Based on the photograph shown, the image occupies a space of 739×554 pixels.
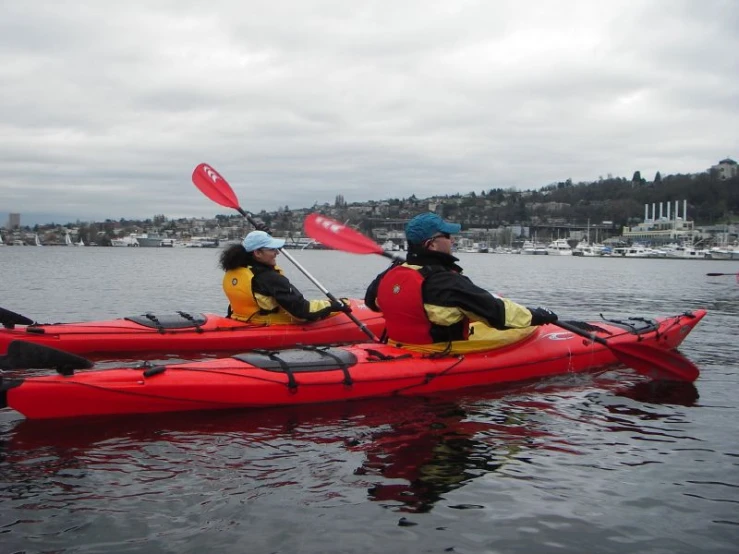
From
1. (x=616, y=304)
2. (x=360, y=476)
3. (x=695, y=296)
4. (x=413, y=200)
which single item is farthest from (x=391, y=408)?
(x=413, y=200)

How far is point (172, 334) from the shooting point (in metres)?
9.70

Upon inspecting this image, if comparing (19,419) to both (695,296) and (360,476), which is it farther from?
(695,296)

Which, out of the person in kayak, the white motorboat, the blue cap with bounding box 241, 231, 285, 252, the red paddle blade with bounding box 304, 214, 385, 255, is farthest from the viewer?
the white motorboat

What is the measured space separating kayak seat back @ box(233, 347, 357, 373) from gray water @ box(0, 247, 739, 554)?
1.45ft

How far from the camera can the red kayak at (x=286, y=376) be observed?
5.68 metres

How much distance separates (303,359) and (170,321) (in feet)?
12.6

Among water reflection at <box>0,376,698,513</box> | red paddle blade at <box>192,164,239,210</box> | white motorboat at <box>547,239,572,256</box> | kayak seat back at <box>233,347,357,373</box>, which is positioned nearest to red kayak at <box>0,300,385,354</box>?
red paddle blade at <box>192,164,239,210</box>

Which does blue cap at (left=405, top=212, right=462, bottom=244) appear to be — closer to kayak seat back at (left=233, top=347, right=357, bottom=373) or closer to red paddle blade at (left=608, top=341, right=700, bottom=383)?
kayak seat back at (left=233, top=347, right=357, bottom=373)

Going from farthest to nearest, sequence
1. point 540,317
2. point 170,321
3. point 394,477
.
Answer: point 170,321 → point 540,317 → point 394,477

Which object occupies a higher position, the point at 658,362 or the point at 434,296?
the point at 434,296

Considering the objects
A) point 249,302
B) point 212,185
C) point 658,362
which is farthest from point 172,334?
point 658,362

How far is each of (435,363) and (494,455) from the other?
180 centimetres

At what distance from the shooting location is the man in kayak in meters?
6.54

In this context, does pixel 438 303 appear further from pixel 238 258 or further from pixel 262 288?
pixel 238 258
